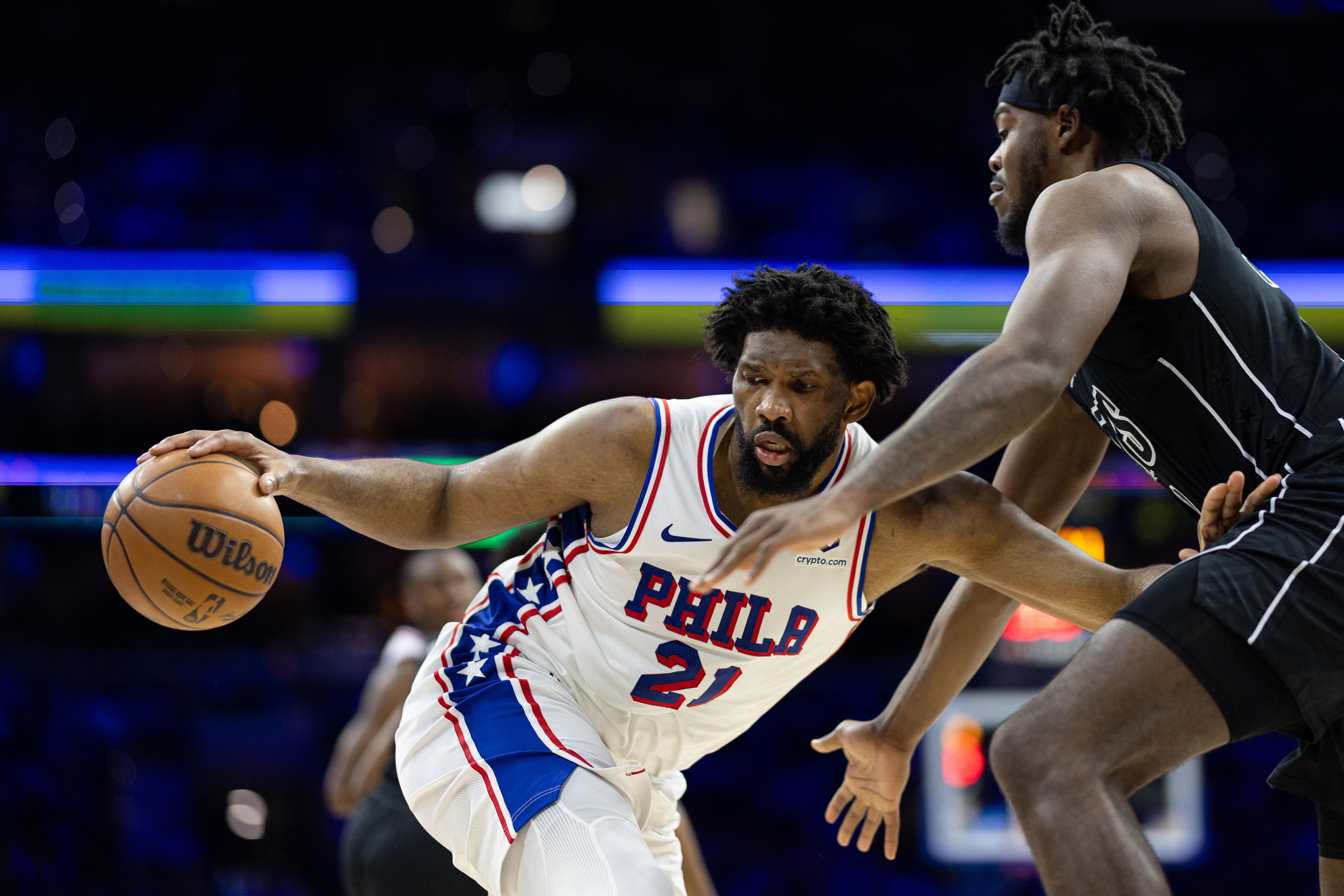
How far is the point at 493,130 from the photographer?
8.78 meters

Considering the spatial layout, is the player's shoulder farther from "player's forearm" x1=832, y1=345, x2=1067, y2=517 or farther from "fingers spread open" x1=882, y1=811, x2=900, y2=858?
"fingers spread open" x1=882, y1=811, x2=900, y2=858

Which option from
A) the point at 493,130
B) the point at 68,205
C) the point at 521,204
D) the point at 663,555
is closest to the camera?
the point at 663,555

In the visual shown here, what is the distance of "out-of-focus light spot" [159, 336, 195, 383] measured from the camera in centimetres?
820

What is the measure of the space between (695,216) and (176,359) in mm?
3674

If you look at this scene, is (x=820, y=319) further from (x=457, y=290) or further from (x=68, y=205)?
(x=68, y=205)

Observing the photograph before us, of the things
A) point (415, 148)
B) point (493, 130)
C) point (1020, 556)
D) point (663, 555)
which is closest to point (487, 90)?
point (493, 130)

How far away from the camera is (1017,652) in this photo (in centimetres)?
649

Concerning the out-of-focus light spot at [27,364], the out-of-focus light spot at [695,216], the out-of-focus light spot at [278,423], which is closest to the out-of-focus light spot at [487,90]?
the out-of-focus light spot at [695,216]

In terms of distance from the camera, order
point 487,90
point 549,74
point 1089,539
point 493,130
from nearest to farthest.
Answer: point 1089,539 → point 493,130 → point 487,90 → point 549,74

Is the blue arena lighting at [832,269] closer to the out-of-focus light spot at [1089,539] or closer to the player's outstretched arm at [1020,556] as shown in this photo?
the out-of-focus light spot at [1089,539]

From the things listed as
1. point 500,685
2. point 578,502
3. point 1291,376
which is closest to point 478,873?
point 500,685

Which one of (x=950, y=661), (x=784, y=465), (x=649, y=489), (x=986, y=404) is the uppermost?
(x=986, y=404)

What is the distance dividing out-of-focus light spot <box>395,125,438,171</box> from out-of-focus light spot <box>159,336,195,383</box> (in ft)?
6.48

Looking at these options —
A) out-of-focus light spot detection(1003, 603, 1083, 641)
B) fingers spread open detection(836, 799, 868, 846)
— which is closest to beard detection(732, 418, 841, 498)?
fingers spread open detection(836, 799, 868, 846)
